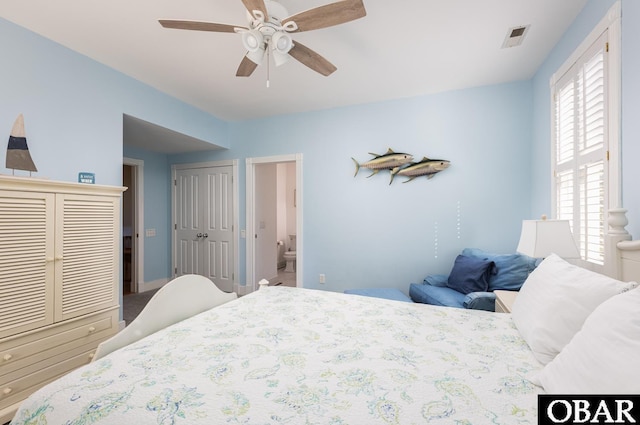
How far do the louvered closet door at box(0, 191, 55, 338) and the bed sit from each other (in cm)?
124

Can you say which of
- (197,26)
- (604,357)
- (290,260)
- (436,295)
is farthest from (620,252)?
(290,260)

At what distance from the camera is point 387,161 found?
3.56 meters

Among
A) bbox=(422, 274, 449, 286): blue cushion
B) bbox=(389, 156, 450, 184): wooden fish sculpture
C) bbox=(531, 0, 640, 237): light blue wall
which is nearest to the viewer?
bbox=(531, 0, 640, 237): light blue wall

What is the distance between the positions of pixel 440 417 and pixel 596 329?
0.55 m

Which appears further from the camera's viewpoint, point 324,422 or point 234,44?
point 234,44

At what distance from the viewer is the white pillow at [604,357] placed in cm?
70

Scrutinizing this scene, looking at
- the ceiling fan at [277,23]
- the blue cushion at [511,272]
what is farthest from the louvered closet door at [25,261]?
the blue cushion at [511,272]

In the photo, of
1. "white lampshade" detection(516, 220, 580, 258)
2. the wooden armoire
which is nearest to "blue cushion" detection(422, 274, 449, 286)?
"white lampshade" detection(516, 220, 580, 258)

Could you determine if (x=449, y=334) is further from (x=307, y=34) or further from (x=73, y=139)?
(x=73, y=139)

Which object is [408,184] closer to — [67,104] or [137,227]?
[67,104]

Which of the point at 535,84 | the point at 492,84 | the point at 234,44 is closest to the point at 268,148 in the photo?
the point at 234,44

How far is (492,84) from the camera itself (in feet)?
10.4

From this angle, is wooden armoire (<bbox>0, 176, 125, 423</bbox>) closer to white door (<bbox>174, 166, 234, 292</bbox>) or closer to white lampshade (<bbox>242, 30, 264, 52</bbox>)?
white lampshade (<bbox>242, 30, 264, 52</bbox>)

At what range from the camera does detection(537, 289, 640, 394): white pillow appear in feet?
2.29
